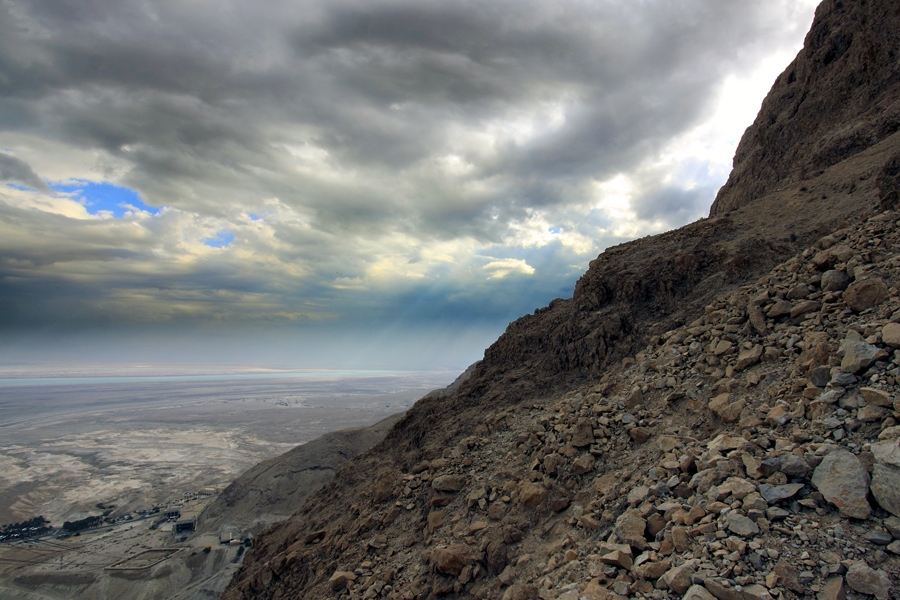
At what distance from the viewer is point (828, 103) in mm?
24844

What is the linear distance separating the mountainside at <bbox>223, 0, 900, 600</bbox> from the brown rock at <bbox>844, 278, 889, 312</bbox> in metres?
0.04

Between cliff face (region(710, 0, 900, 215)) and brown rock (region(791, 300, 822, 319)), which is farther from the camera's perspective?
cliff face (region(710, 0, 900, 215))

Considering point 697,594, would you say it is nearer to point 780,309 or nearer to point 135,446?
point 780,309

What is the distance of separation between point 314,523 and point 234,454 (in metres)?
87.9

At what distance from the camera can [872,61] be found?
23.1 m

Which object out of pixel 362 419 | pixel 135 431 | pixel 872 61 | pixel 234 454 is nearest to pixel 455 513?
pixel 872 61

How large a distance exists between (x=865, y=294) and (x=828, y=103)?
79.9ft

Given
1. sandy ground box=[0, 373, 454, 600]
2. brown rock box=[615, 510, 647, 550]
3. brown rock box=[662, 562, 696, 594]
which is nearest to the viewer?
brown rock box=[662, 562, 696, 594]

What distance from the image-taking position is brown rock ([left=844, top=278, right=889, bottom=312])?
8.22 meters

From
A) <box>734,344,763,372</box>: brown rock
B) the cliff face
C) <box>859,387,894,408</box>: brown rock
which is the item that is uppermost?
the cliff face

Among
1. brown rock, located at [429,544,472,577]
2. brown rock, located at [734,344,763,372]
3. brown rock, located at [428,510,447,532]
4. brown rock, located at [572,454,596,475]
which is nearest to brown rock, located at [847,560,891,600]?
brown rock, located at [734,344,763,372]

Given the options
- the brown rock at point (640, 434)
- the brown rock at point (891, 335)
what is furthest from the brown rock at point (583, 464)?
the brown rock at point (891, 335)

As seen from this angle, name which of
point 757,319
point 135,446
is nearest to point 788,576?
point 757,319

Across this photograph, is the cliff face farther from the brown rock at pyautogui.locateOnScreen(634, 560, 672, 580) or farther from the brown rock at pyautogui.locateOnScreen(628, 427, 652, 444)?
the brown rock at pyautogui.locateOnScreen(634, 560, 672, 580)
